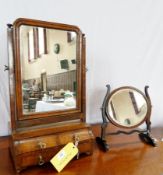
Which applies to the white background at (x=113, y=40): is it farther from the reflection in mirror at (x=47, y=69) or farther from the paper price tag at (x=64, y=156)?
the paper price tag at (x=64, y=156)

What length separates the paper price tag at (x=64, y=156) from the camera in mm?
702

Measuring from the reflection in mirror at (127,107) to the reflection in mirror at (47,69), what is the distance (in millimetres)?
212

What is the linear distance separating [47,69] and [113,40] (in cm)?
55

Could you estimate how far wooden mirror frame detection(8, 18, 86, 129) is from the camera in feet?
2.25

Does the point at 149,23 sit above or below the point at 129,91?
above

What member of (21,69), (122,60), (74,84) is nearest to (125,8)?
(122,60)

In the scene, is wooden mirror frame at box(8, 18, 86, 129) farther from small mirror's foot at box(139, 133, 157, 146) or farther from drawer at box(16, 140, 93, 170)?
small mirror's foot at box(139, 133, 157, 146)

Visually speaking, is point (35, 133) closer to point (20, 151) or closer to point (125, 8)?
point (20, 151)

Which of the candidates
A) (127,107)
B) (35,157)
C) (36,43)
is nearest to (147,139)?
(127,107)

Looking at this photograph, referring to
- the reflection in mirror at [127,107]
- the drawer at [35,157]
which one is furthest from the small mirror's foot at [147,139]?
the drawer at [35,157]

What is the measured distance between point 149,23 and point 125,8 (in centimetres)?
20

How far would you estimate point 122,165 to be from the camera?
2.46 feet

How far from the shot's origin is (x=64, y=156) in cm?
73

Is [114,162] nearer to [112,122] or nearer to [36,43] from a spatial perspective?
[112,122]
